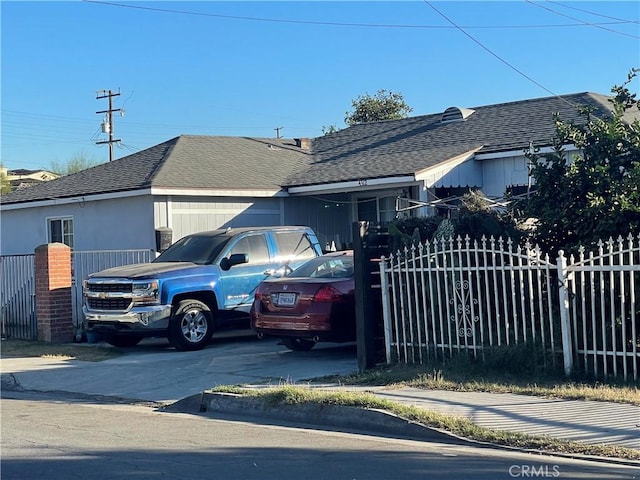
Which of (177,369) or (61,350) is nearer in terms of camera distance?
(177,369)

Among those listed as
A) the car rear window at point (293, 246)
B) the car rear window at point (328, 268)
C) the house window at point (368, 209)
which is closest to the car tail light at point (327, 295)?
the car rear window at point (328, 268)

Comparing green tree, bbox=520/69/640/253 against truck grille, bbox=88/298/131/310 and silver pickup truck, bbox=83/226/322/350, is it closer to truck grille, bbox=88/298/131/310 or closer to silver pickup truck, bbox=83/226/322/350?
silver pickup truck, bbox=83/226/322/350

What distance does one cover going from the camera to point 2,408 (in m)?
10.6

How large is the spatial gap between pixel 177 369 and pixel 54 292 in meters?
5.59

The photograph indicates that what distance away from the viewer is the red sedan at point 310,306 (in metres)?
12.2

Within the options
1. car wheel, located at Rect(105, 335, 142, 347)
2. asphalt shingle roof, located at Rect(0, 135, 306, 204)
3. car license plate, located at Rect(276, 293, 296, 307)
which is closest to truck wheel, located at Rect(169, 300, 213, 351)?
car wheel, located at Rect(105, 335, 142, 347)

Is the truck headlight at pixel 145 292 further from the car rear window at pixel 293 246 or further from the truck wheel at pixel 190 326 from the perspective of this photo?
the car rear window at pixel 293 246

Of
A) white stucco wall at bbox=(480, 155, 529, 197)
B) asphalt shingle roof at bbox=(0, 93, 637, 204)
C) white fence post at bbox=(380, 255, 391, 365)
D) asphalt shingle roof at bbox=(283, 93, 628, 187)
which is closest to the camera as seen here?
white fence post at bbox=(380, 255, 391, 365)

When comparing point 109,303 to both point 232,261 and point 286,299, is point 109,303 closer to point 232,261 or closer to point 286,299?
point 232,261

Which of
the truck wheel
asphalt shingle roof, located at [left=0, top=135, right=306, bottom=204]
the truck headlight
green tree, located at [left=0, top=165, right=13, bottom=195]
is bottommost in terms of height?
the truck wheel

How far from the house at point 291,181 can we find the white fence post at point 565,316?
20.7 ft

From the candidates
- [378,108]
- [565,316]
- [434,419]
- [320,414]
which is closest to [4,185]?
[378,108]

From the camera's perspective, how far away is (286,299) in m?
12.5

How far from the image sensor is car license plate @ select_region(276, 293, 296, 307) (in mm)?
12453
